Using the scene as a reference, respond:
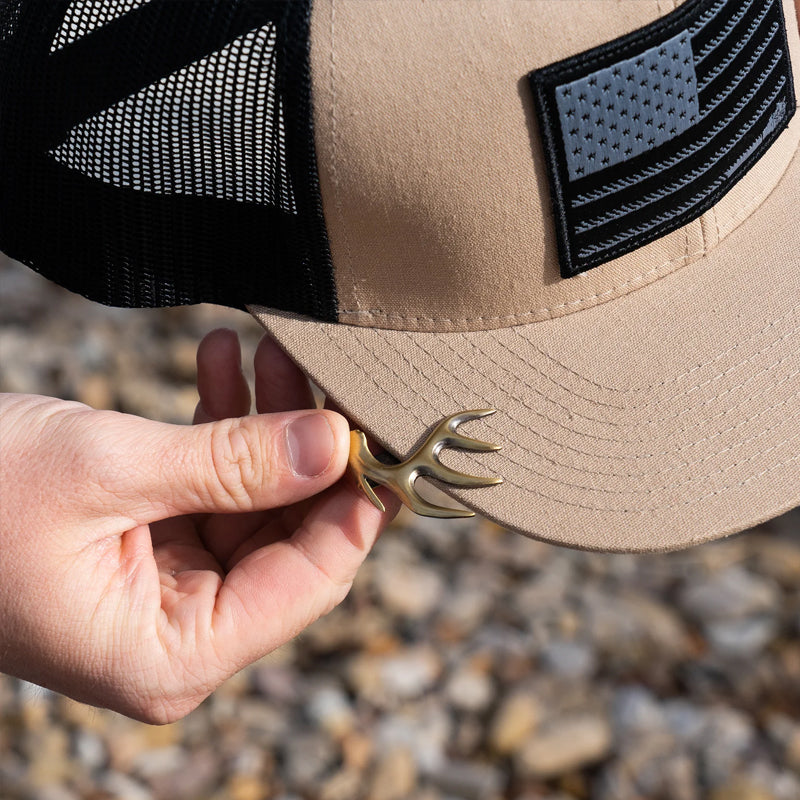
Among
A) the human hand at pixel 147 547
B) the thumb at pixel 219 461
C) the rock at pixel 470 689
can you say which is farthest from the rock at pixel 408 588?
the thumb at pixel 219 461

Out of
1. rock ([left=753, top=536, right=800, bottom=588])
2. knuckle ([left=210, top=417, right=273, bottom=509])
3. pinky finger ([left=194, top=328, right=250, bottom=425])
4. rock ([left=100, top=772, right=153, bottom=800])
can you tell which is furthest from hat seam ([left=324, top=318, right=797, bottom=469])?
rock ([left=753, top=536, right=800, bottom=588])

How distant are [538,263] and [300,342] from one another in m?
0.27

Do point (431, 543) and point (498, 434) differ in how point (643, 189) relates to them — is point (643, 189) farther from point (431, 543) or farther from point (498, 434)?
point (431, 543)

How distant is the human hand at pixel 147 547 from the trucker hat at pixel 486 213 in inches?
5.0

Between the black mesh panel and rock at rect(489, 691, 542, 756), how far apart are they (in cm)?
118

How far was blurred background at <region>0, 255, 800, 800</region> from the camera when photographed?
188cm

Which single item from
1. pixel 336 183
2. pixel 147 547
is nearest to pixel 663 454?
pixel 336 183

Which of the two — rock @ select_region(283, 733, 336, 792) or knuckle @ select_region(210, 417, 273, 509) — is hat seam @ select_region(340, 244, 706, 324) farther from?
rock @ select_region(283, 733, 336, 792)

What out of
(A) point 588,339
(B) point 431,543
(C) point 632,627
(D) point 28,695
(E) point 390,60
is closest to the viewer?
(E) point 390,60

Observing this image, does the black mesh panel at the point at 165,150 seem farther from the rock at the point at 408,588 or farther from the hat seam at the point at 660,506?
the rock at the point at 408,588

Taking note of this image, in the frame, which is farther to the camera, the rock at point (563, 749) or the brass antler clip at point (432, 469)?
the rock at point (563, 749)

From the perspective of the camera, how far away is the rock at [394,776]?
1.85 m

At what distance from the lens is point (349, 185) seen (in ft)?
3.31

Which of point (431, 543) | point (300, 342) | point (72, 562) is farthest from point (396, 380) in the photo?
point (431, 543)
